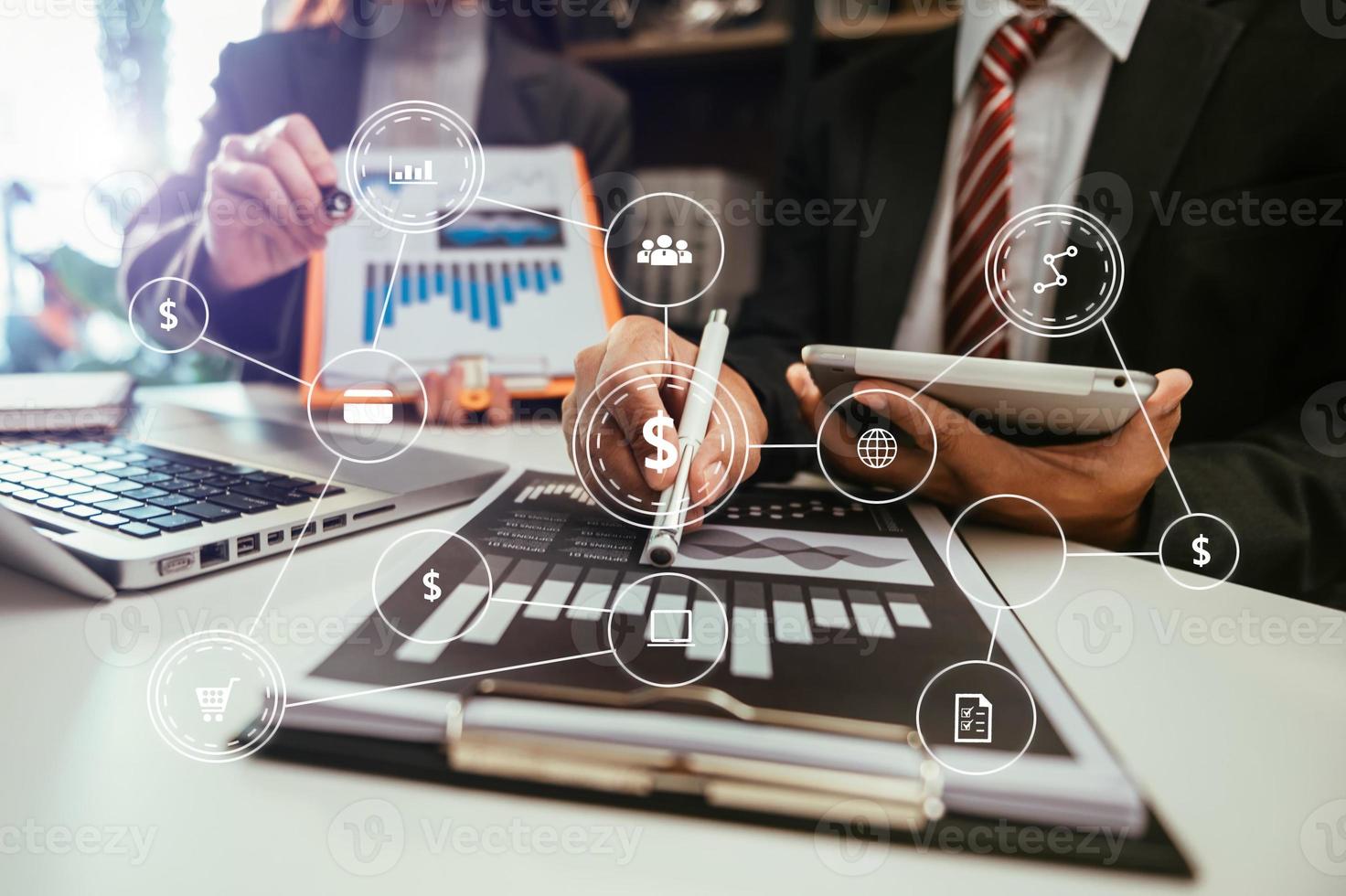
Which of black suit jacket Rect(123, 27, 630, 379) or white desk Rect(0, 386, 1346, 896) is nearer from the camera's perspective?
white desk Rect(0, 386, 1346, 896)

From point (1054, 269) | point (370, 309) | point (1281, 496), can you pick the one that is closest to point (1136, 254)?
point (1054, 269)

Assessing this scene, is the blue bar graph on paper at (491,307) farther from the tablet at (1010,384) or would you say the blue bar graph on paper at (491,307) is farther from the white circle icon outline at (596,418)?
the tablet at (1010,384)

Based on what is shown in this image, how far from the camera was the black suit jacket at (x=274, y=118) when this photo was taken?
43 cm

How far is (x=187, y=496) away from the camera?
31 cm

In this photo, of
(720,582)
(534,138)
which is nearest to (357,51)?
(534,138)

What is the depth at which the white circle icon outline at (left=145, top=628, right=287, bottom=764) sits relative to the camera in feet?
0.60

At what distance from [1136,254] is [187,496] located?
545mm

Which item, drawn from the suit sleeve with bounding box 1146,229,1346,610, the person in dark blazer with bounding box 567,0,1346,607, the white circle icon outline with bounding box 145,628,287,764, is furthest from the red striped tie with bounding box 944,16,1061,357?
the white circle icon outline with bounding box 145,628,287,764

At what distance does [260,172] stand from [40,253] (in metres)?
0.12

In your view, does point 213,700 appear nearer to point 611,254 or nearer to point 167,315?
point 167,315

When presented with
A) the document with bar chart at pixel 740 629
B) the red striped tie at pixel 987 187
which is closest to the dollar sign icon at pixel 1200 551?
the document with bar chart at pixel 740 629

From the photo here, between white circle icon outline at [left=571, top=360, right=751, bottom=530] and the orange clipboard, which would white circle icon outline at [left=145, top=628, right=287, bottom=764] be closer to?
white circle icon outline at [left=571, top=360, right=751, bottom=530]

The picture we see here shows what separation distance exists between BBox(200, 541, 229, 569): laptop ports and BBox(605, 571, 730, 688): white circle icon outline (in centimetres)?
16

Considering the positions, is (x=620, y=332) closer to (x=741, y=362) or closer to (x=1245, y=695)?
(x=741, y=362)
